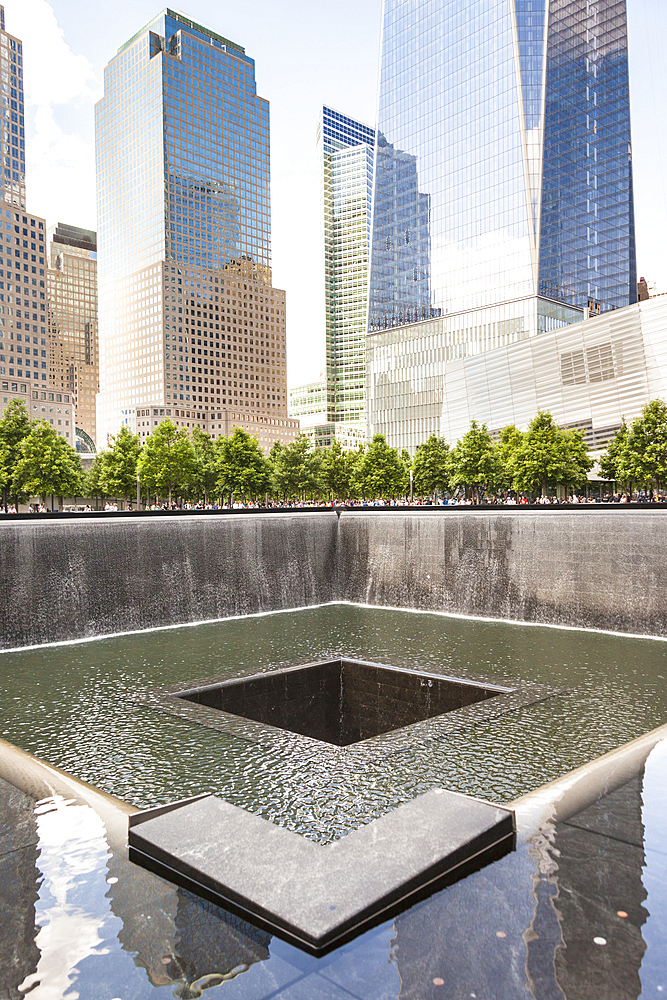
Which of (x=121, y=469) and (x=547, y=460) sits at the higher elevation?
(x=121, y=469)

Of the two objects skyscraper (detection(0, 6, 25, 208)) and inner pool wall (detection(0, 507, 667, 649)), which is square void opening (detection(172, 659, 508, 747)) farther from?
skyscraper (detection(0, 6, 25, 208))

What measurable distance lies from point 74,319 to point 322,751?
204 meters

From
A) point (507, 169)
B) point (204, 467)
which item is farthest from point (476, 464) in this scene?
point (507, 169)

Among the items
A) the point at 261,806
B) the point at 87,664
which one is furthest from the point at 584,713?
the point at 87,664

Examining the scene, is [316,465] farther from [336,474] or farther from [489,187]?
[489,187]

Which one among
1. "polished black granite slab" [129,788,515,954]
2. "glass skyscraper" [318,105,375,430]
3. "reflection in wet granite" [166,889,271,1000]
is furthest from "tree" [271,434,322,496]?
"glass skyscraper" [318,105,375,430]

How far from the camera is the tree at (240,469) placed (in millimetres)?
58594

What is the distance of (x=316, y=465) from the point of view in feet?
211

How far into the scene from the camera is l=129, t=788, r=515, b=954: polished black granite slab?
397 cm

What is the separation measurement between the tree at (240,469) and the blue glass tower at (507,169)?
4306 cm

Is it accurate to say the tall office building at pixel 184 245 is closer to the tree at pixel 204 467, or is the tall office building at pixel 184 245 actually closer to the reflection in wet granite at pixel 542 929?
the tree at pixel 204 467

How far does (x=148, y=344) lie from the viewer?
146m

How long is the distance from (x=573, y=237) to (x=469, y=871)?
95970 mm

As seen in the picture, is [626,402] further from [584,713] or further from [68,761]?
[68,761]
